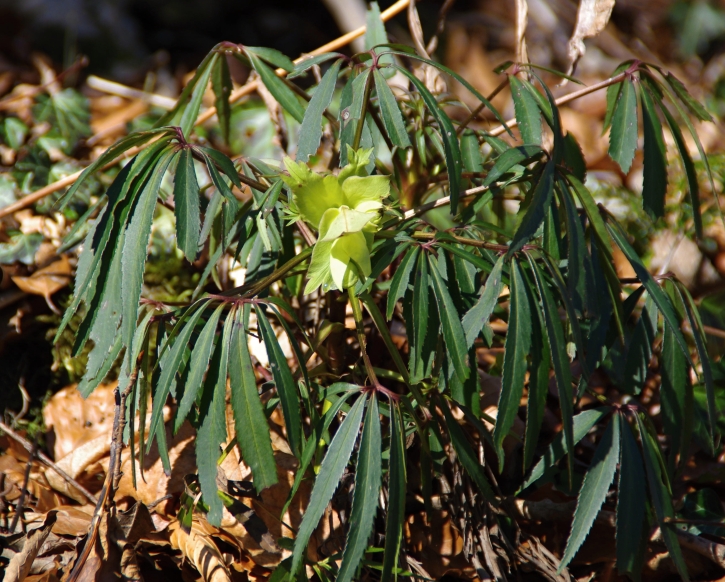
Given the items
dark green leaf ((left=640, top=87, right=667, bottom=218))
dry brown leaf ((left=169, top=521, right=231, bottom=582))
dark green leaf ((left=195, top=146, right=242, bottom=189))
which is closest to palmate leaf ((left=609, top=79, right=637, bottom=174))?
dark green leaf ((left=640, top=87, right=667, bottom=218))

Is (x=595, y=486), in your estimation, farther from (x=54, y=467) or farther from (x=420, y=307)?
(x=54, y=467)

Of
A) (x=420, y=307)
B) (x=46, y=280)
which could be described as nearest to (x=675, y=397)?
(x=420, y=307)

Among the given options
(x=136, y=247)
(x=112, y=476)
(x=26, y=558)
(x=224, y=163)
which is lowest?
(x=26, y=558)

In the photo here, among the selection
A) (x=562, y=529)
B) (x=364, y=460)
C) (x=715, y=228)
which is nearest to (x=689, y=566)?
(x=562, y=529)

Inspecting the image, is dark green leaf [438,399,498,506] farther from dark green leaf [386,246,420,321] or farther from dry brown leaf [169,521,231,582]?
dry brown leaf [169,521,231,582]

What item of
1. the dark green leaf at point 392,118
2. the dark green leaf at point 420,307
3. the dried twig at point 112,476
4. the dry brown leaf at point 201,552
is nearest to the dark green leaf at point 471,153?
Result: the dark green leaf at point 392,118

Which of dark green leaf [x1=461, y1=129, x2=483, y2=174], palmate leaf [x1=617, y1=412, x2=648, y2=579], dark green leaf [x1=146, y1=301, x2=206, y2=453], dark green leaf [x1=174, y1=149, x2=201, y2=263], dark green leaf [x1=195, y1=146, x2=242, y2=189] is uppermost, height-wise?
dark green leaf [x1=461, y1=129, x2=483, y2=174]
